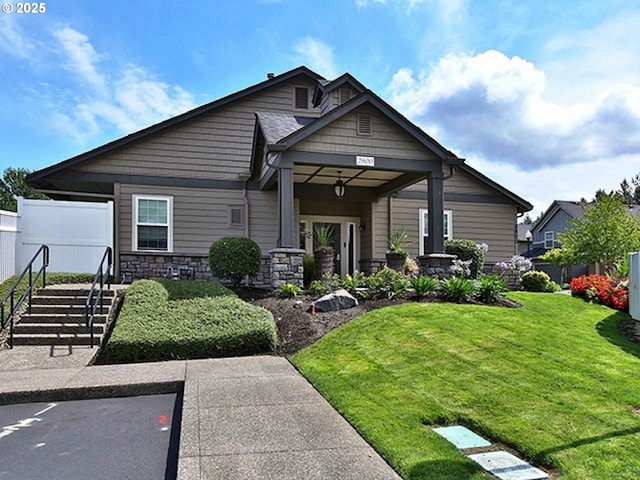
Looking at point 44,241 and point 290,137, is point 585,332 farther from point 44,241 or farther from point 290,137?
point 44,241

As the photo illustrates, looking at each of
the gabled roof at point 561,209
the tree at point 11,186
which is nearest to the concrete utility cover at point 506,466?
the gabled roof at point 561,209

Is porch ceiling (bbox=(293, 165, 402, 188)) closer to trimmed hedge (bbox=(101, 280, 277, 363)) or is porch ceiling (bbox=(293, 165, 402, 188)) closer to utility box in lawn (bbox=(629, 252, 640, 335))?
trimmed hedge (bbox=(101, 280, 277, 363))

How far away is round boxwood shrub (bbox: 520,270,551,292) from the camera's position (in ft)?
46.9

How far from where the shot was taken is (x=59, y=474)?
369 centimetres

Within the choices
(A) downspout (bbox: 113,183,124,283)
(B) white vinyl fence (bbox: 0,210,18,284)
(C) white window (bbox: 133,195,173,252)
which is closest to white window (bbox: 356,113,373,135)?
(C) white window (bbox: 133,195,173,252)

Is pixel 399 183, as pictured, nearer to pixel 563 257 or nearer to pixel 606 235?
pixel 606 235

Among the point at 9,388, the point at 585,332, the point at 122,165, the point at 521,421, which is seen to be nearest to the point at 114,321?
the point at 9,388

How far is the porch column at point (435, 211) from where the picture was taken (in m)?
12.3

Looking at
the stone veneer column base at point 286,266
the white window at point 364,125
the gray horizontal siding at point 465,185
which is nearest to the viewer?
the stone veneer column base at point 286,266

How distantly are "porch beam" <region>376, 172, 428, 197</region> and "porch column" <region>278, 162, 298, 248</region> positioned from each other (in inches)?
144

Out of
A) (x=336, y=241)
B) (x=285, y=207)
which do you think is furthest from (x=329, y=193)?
(x=285, y=207)

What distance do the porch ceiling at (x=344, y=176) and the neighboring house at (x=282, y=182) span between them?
0.06m

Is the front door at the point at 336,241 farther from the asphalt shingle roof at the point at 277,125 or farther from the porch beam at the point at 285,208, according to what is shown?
the porch beam at the point at 285,208

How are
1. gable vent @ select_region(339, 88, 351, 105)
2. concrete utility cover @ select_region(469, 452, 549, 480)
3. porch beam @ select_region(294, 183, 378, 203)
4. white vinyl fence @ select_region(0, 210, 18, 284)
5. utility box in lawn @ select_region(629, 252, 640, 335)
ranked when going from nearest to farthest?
concrete utility cover @ select_region(469, 452, 549, 480), utility box in lawn @ select_region(629, 252, 640, 335), white vinyl fence @ select_region(0, 210, 18, 284), porch beam @ select_region(294, 183, 378, 203), gable vent @ select_region(339, 88, 351, 105)
